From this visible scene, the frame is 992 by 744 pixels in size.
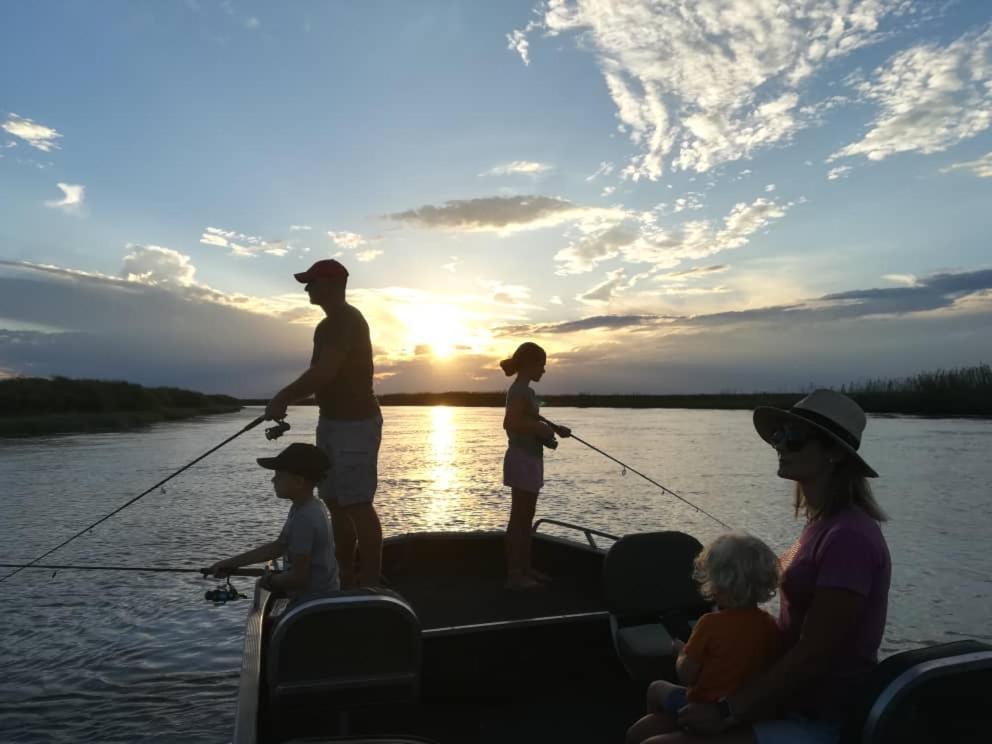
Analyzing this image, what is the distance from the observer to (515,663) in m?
4.00

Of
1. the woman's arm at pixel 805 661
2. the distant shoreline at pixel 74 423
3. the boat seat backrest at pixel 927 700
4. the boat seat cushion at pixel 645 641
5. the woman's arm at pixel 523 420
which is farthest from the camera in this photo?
the distant shoreline at pixel 74 423

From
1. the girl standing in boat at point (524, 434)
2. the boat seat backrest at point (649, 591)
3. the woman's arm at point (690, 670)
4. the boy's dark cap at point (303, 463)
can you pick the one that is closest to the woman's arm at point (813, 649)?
the woman's arm at point (690, 670)

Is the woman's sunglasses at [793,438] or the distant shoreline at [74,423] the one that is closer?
the woman's sunglasses at [793,438]

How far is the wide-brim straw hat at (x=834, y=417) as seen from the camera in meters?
2.54

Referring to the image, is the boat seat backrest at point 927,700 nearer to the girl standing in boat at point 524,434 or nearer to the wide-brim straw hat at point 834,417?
the wide-brim straw hat at point 834,417

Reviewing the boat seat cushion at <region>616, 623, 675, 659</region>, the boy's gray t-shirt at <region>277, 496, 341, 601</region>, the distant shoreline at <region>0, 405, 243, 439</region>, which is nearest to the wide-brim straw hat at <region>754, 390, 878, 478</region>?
the boat seat cushion at <region>616, 623, 675, 659</region>

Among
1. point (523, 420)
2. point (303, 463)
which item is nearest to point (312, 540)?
point (303, 463)

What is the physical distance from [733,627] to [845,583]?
1.32 ft

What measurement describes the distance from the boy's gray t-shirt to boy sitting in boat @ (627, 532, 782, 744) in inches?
73.5

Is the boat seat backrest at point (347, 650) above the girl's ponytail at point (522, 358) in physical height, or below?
below

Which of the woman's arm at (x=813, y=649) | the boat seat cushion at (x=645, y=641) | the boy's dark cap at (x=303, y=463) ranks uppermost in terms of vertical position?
the boy's dark cap at (x=303, y=463)

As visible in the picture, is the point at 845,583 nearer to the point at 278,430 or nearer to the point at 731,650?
the point at 731,650

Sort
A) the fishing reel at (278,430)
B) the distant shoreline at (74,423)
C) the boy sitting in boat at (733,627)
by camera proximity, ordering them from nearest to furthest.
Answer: the boy sitting in boat at (733,627) → the fishing reel at (278,430) → the distant shoreline at (74,423)

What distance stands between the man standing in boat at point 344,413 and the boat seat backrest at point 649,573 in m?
1.58
